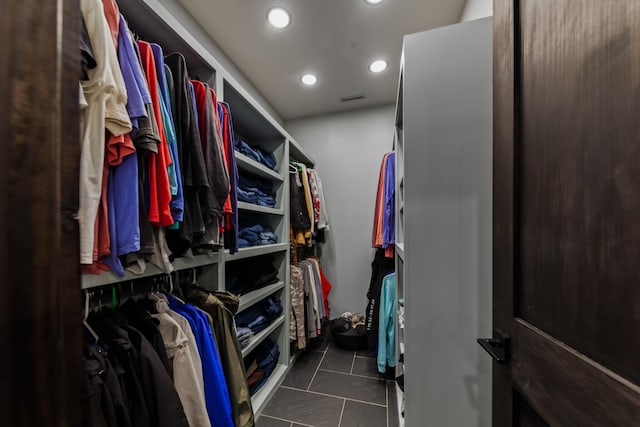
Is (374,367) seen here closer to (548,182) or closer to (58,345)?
(548,182)

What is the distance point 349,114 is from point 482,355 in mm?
2416

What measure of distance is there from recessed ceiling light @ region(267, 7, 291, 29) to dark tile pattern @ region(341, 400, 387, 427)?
100 inches

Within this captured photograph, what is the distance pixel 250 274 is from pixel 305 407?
951 millimetres

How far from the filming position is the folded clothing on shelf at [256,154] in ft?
5.24

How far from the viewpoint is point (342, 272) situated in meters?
2.68

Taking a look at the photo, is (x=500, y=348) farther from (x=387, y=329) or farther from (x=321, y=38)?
(x=321, y=38)

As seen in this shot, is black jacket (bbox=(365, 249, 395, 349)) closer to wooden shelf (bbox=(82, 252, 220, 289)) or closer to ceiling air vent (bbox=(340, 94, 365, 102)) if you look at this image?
wooden shelf (bbox=(82, 252, 220, 289))

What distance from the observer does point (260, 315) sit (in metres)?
1.75

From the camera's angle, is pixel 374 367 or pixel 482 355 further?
pixel 374 367

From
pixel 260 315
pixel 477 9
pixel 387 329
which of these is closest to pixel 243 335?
pixel 260 315

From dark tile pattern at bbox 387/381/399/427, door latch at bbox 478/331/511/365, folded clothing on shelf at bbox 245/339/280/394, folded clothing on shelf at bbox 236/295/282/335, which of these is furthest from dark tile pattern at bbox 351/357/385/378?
door latch at bbox 478/331/511/365

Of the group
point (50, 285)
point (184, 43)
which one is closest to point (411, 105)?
point (184, 43)

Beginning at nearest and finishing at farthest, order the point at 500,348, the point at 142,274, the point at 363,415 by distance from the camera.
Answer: the point at 500,348, the point at 142,274, the point at 363,415

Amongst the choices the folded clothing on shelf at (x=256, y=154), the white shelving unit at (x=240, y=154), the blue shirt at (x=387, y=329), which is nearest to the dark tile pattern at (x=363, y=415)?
the blue shirt at (x=387, y=329)
